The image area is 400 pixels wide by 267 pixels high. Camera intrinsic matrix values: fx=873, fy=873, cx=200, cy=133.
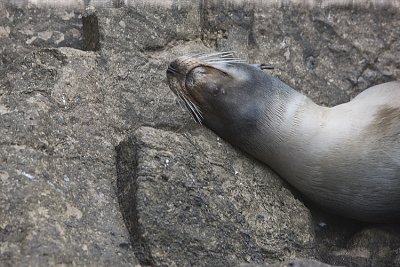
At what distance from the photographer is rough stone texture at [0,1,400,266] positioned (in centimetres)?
352

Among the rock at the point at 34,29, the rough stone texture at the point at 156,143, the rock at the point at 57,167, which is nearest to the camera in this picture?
the rock at the point at 57,167

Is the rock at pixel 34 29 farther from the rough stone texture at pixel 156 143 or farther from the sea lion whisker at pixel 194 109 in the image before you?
the sea lion whisker at pixel 194 109

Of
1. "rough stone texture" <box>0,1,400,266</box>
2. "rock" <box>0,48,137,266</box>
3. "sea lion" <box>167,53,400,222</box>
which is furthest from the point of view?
"sea lion" <box>167,53,400,222</box>

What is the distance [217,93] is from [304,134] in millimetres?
480

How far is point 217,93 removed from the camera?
4285 millimetres

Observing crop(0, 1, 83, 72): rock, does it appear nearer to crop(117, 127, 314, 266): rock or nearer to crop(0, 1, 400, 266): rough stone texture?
crop(0, 1, 400, 266): rough stone texture

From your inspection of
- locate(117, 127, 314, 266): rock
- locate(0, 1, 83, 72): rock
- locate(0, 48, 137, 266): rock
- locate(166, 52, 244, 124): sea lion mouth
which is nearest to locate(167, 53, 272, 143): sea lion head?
locate(166, 52, 244, 124): sea lion mouth

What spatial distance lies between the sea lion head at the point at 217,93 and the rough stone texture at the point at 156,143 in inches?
3.2

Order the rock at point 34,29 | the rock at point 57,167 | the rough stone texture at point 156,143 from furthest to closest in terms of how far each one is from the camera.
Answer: the rock at point 34,29 < the rough stone texture at point 156,143 < the rock at point 57,167

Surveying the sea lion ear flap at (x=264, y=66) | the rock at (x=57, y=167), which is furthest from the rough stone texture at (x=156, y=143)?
the sea lion ear flap at (x=264, y=66)

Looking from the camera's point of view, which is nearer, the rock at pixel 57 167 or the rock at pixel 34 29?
the rock at pixel 57 167

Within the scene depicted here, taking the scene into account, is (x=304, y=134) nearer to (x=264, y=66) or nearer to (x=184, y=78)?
(x=264, y=66)

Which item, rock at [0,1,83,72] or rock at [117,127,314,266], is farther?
rock at [0,1,83,72]

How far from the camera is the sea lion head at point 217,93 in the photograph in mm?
4250
